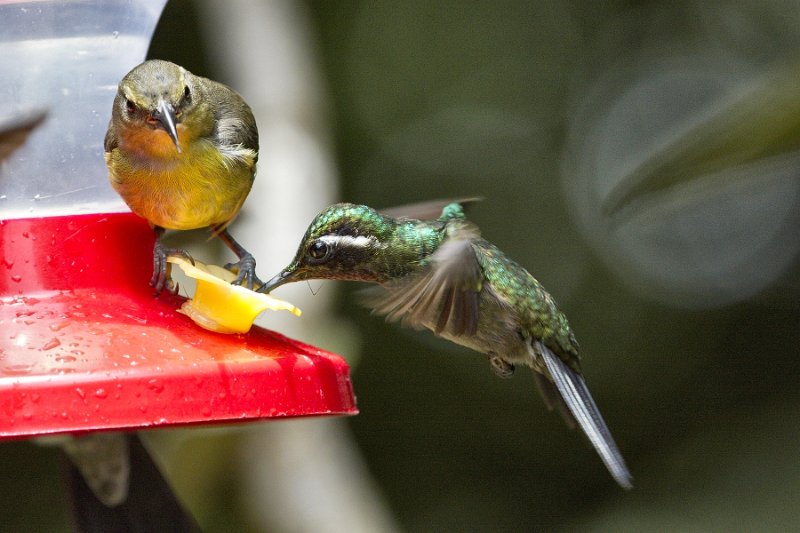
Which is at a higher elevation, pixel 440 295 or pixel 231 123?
pixel 231 123

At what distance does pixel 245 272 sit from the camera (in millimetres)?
3420

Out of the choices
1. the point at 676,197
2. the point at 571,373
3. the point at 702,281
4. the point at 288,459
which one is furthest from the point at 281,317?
the point at 702,281

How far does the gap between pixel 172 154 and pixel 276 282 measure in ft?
1.67

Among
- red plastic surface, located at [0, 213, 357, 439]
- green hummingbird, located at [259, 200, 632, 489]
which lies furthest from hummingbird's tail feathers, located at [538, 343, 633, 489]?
red plastic surface, located at [0, 213, 357, 439]

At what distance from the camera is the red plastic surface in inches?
96.0

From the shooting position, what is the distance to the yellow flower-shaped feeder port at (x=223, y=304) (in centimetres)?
287

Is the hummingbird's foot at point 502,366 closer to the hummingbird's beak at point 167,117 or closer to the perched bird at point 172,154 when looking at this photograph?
the perched bird at point 172,154

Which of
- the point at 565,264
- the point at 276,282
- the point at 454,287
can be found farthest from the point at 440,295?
the point at 565,264

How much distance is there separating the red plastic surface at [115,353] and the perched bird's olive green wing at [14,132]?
0.23 meters

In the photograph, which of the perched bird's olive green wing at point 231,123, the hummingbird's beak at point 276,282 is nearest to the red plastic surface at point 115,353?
the hummingbird's beak at point 276,282

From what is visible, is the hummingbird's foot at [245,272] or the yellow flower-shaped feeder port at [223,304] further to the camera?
the hummingbird's foot at [245,272]

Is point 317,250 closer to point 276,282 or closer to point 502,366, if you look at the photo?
point 276,282

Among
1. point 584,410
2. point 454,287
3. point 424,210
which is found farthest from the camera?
point 424,210

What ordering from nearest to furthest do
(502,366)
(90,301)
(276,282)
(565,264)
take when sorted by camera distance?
1. (90,301)
2. (276,282)
3. (502,366)
4. (565,264)
